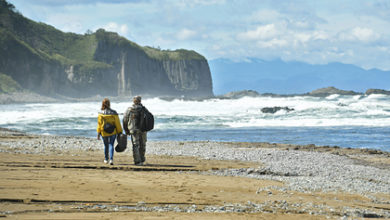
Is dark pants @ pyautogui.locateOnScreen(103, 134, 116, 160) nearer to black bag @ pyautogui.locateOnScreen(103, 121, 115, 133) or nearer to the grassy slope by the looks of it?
black bag @ pyautogui.locateOnScreen(103, 121, 115, 133)

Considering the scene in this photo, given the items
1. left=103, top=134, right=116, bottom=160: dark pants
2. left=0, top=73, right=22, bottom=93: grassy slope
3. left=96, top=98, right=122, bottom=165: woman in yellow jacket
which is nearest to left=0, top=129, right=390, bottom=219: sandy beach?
left=103, top=134, right=116, bottom=160: dark pants

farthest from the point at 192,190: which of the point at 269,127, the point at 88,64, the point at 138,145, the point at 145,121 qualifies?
the point at 88,64

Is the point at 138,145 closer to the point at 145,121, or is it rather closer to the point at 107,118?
the point at 145,121

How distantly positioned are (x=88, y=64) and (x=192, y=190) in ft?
484

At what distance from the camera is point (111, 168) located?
11.9 metres

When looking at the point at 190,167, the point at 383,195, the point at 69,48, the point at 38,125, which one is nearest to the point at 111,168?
the point at 190,167

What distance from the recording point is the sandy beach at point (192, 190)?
7633mm

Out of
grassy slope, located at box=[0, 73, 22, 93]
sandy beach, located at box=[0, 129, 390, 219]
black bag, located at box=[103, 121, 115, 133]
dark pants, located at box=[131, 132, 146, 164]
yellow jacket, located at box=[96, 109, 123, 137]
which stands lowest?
sandy beach, located at box=[0, 129, 390, 219]

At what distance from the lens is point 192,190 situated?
931cm

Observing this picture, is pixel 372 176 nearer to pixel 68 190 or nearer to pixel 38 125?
pixel 68 190

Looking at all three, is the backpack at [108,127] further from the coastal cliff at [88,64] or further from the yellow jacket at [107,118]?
the coastal cliff at [88,64]

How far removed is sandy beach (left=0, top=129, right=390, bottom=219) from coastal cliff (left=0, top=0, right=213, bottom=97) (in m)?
123

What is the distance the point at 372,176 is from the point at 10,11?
148579mm

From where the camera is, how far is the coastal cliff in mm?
132250
